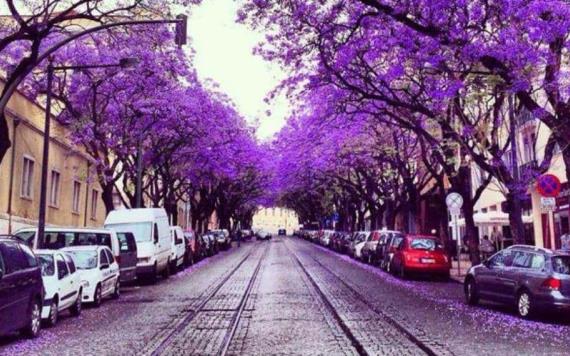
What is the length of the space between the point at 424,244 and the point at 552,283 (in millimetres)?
11985

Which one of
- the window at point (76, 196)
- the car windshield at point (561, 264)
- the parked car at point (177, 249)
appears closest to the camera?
the car windshield at point (561, 264)

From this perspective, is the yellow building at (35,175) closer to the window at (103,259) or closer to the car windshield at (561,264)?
the window at (103,259)

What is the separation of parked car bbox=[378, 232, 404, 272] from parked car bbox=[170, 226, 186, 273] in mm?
8832

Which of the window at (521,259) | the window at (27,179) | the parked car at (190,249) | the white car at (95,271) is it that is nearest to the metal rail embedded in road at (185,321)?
the white car at (95,271)

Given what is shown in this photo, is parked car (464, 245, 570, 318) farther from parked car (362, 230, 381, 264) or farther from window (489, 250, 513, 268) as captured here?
parked car (362, 230, 381, 264)

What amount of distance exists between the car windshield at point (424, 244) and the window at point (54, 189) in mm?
17087

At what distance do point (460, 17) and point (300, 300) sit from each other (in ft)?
25.1

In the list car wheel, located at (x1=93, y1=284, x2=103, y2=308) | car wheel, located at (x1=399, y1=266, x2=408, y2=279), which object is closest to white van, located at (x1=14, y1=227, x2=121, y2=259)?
car wheel, located at (x1=93, y1=284, x2=103, y2=308)

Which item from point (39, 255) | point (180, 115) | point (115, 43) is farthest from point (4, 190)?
point (39, 255)

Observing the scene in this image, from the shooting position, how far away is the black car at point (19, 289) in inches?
397

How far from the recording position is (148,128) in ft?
92.6

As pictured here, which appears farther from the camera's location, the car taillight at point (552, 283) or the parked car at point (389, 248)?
the parked car at point (389, 248)

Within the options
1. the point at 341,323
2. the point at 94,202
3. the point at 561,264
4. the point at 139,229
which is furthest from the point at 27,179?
the point at 561,264

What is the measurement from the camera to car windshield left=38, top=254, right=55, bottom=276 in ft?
43.3
